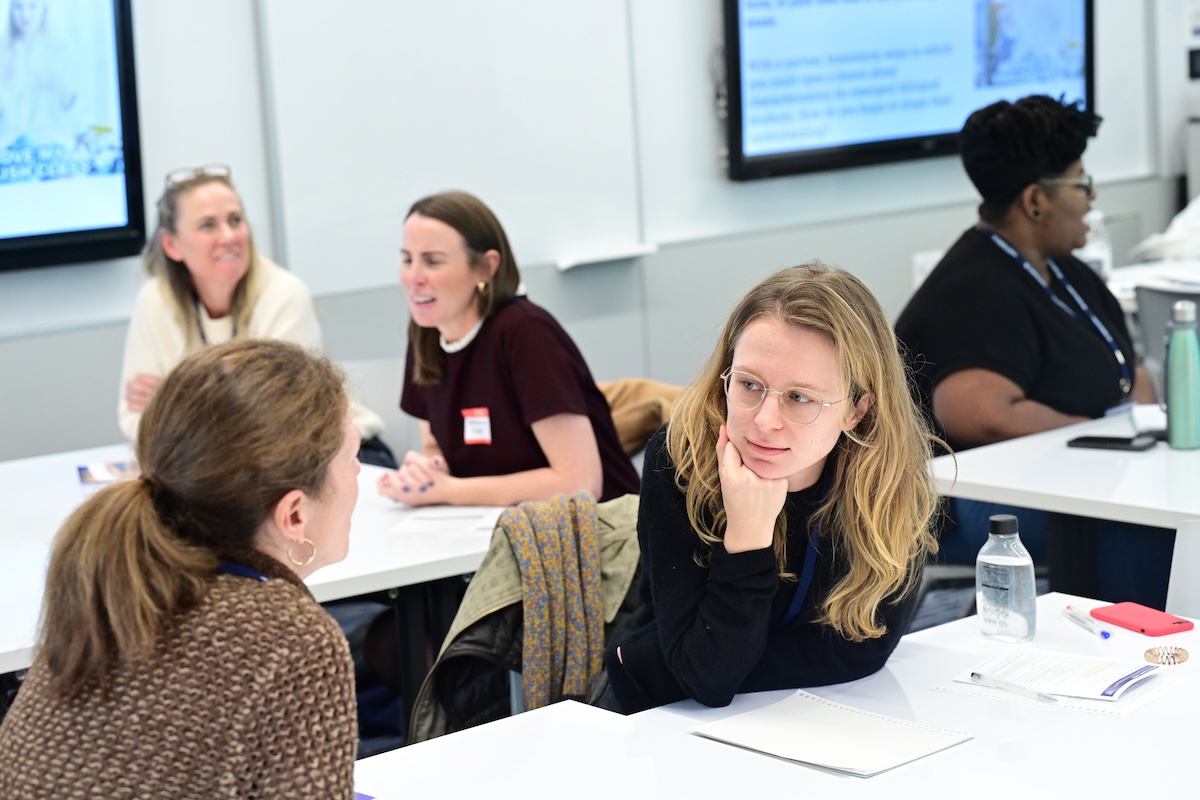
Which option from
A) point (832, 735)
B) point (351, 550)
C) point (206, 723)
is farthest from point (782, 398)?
point (351, 550)

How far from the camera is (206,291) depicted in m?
3.88

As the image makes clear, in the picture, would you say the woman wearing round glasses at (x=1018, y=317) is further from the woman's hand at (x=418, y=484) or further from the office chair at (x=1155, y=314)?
the woman's hand at (x=418, y=484)

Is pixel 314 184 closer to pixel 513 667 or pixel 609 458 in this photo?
pixel 609 458

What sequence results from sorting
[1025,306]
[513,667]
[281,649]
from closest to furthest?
[281,649] < [513,667] < [1025,306]

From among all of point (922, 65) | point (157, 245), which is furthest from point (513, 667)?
point (922, 65)

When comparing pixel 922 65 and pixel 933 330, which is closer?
pixel 933 330

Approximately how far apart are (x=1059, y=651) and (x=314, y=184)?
321cm

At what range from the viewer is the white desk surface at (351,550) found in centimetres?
237

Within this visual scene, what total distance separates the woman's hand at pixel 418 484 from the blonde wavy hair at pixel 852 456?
1.09 m

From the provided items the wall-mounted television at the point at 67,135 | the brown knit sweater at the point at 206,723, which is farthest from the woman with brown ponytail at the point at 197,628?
the wall-mounted television at the point at 67,135

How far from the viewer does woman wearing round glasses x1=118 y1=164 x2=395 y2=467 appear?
3.79 metres

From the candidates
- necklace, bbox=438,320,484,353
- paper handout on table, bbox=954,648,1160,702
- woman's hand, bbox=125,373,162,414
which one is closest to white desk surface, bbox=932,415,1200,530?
paper handout on table, bbox=954,648,1160,702

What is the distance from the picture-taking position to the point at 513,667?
2.21m

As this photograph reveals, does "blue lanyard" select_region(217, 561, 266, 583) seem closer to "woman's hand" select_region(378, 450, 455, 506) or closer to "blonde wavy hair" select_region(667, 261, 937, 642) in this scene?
"blonde wavy hair" select_region(667, 261, 937, 642)
